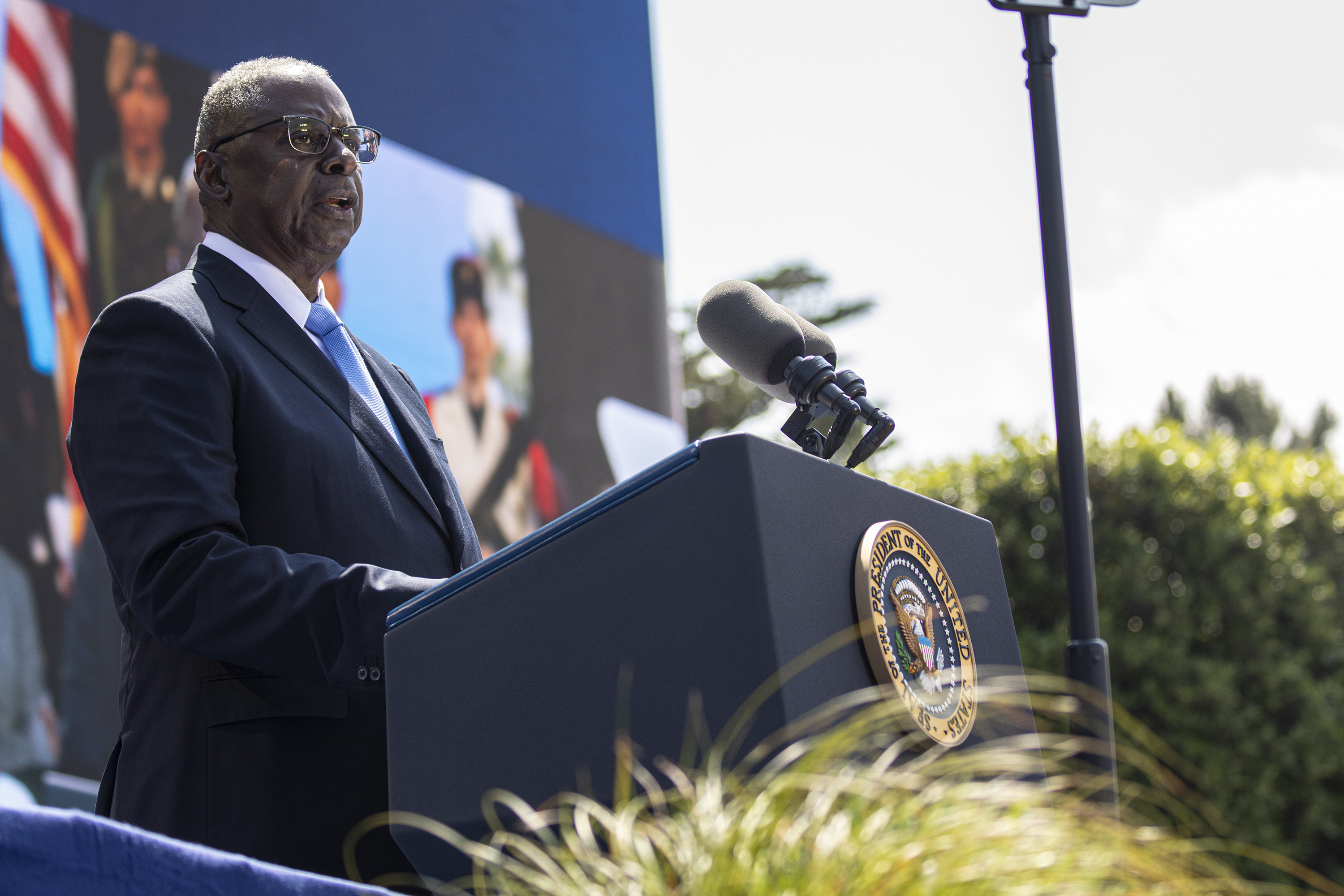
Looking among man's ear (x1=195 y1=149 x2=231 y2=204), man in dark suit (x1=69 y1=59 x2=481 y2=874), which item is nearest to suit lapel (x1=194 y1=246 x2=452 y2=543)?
man in dark suit (x1=69 y1=59 x2=481 y2=874)

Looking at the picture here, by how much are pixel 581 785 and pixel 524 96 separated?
6.90 m

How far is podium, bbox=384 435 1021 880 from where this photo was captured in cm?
120

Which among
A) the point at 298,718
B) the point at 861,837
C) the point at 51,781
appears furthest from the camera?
the point at 51,781

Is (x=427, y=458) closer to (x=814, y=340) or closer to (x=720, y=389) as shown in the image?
(x=814, y=340)

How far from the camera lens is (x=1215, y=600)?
7336 millimetres

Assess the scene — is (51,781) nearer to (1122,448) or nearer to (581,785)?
(581,785)

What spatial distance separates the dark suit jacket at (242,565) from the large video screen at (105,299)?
2329 mm

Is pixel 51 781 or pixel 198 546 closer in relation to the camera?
pixel 198 546

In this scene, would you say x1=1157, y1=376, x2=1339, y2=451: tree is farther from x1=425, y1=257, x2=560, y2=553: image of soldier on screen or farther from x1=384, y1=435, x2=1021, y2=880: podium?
x1=384, y1=435, x2=1021, y2=880: podium

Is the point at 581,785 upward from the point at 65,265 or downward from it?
downward

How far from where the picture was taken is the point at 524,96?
7684 mm

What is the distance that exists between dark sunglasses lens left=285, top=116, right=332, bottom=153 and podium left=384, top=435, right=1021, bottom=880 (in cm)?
99

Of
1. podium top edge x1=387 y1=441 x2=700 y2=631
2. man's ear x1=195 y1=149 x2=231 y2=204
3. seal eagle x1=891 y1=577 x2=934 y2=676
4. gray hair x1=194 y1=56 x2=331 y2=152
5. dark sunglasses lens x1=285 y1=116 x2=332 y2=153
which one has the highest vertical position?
gray hair x1=194 y1=56 x2=331 y2=152

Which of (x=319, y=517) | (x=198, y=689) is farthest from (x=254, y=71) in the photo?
(x=198, y=689)
